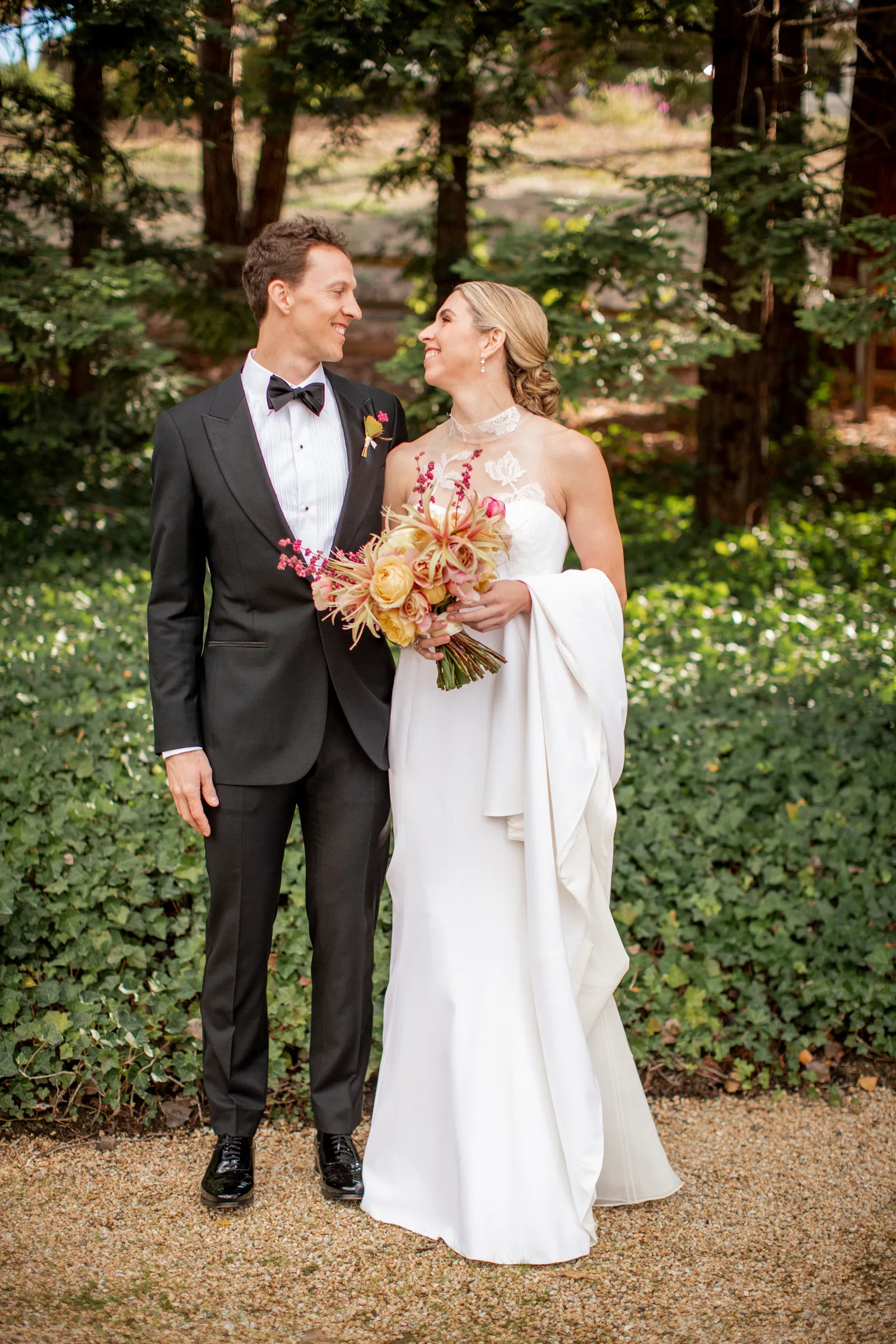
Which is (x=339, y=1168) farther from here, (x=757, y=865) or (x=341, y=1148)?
(x=757, y=865)

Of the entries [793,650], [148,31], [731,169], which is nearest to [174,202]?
[148,31]

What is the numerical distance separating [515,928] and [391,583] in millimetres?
1079

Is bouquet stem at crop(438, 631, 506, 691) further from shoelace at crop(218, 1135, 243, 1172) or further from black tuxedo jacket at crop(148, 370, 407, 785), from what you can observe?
shoelace at crop(218, 1135, 243, 1172)

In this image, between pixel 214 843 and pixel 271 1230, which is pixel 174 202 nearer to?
pixel 214 843

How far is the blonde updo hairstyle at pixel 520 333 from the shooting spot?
3.13m

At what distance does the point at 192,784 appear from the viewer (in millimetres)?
3064

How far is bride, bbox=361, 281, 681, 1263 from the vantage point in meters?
3.01

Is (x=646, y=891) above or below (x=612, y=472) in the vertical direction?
below

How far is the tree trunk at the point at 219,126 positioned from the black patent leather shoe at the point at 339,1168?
Answer: 511 centimetres

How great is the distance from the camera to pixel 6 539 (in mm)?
8461

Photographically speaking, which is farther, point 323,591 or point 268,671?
point 268,671

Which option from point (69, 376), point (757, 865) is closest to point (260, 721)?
point (757, 865)

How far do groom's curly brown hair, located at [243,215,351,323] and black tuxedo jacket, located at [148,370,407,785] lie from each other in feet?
0.88

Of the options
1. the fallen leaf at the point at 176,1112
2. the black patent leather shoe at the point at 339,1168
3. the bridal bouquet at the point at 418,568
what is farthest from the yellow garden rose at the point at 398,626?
the fallen leaf at the point at 176,1112
